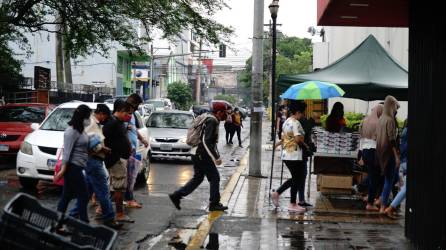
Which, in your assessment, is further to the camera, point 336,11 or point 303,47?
point 303,47

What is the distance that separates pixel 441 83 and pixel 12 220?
4.66 m

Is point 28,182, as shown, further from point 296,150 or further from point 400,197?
point 400,197

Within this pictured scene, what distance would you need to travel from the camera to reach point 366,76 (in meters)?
11.6

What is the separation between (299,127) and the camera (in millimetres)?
9539

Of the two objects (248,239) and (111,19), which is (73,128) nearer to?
(248,239)

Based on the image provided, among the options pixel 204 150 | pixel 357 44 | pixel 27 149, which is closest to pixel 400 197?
pixel 204 150

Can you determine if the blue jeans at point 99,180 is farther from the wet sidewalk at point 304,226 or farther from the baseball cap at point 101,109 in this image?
the wet sidewalk at point 304,226

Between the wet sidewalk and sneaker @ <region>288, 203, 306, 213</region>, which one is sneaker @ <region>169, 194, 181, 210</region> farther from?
sneaker @ <region>288, 203, 306, 213</region>

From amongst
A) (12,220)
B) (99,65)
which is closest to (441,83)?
(12,220)

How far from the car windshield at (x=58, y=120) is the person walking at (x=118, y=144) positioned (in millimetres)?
3934

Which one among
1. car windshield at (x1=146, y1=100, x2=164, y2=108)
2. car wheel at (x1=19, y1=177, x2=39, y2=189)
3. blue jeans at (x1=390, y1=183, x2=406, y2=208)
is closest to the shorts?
car wheel at (x1=19, y1=177, x2=39, y2=189)

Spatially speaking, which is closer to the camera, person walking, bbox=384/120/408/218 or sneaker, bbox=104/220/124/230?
sneaker, bbox=104/220/124/230

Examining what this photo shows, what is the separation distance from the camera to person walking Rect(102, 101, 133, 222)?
26.8 ft

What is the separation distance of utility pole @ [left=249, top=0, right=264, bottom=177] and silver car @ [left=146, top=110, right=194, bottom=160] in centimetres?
310
